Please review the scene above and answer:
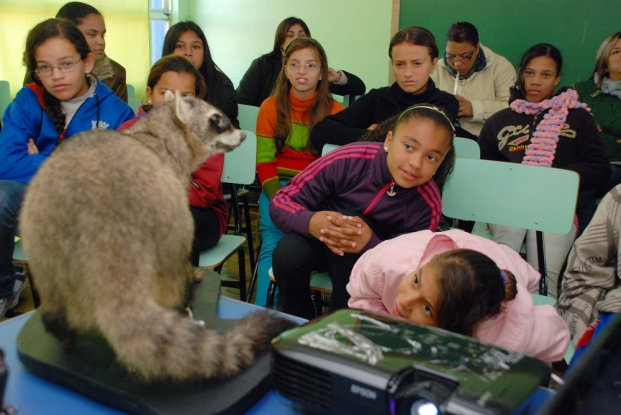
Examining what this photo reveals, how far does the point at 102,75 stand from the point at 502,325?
Answer: 7.94 ft

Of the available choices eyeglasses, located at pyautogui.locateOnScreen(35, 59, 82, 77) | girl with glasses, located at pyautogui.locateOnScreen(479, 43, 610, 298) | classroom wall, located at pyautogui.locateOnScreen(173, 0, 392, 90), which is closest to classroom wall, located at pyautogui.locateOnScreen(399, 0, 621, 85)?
classroom wall, located at pyautogui.locateOnScreen(173, 0, 392, 90)

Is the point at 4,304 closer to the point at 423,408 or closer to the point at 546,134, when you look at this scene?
the point at 423,408

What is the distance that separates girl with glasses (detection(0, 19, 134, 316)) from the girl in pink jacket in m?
1.09

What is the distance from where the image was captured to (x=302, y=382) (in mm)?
608

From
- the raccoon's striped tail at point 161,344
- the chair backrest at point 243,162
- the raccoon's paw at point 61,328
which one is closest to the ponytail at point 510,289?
the raccoon's striped tail at point 161,344

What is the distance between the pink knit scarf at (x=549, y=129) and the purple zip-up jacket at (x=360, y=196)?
37.8 inches

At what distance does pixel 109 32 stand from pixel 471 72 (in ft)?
8.73

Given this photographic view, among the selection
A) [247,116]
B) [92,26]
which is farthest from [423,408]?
[92,26]

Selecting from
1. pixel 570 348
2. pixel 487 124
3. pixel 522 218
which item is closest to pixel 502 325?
pixel 570 348

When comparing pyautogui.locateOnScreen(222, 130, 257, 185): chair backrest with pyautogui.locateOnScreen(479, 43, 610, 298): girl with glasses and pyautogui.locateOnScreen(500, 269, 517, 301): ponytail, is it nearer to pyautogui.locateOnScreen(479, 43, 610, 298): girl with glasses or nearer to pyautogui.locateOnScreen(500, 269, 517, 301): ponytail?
pyautogui.locateOnScreen(479, 43, 610, 298): girl with glasses

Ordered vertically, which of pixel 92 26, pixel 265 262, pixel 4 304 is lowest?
pixel 4 304

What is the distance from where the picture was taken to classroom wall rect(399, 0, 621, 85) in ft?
11.4

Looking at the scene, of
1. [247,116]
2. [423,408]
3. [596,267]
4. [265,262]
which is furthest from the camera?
[247,116]

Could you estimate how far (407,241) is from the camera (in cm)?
112
